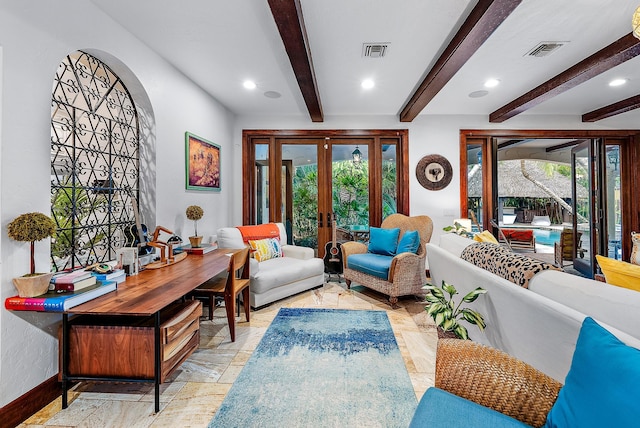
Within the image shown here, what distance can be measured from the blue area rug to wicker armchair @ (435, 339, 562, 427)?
63cm

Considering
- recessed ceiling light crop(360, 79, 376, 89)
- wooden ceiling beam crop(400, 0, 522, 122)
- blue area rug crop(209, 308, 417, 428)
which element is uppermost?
recessed ceiling light crop(360, 79, 376, 89)

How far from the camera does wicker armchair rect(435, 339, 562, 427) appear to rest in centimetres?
96

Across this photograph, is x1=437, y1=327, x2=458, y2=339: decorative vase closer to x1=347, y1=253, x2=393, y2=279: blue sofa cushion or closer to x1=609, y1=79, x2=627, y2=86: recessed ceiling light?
x1=347, y1=253, x2=393, y2=279: blue sofa cushion

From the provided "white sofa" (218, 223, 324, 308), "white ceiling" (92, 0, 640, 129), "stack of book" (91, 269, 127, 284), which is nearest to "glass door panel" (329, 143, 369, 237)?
"white ceiling" (92, 0, 640, 129)

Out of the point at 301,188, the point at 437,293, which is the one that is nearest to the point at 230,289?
the point at 437,293

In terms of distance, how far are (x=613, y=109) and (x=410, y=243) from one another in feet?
11.0

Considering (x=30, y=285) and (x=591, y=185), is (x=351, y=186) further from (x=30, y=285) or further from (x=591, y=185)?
(x=30, y=285)

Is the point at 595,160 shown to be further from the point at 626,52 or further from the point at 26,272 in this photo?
the point at 26,272

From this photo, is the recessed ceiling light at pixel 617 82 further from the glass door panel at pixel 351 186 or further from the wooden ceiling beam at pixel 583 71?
the glass door panel at pixel 351 186

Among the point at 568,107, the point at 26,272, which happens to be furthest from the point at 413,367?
the point at 568,107

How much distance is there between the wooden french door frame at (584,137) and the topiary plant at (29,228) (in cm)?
468

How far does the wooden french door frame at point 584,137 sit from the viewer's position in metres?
4.36

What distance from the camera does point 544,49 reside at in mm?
2551

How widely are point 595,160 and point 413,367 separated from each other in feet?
15.6
